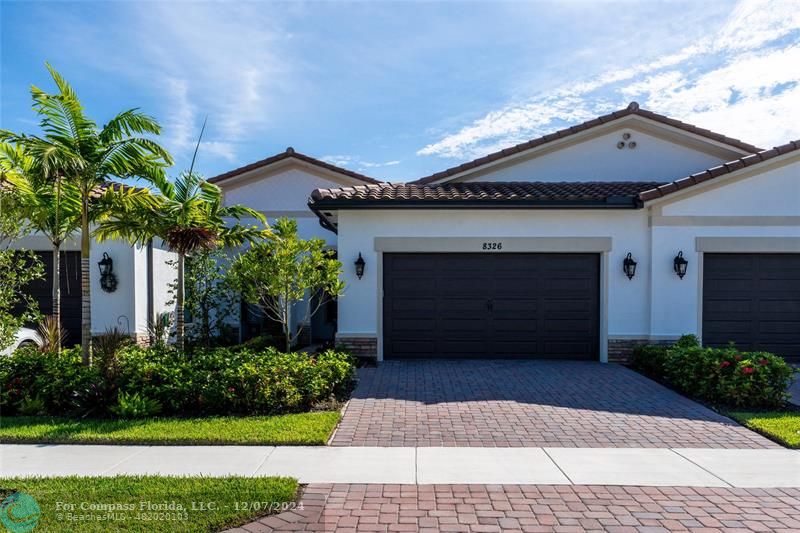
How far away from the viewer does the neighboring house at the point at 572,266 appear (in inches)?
421

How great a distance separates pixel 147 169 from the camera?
318 inches

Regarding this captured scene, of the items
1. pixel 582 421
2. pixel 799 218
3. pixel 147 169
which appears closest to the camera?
pixel 582 421

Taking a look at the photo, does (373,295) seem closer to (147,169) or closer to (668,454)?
(147,169)

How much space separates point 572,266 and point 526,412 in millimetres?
5113

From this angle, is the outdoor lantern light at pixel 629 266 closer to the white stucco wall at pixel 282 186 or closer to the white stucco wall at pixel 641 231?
the white stucco wall at pixel 641 231

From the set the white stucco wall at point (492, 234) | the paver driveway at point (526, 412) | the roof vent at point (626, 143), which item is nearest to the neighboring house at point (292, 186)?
the white stucco wall at point (492, 234)

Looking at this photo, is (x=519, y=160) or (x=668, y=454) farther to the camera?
(x=519, y=160)

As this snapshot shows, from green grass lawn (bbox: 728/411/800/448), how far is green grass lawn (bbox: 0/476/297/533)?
6.10 meters

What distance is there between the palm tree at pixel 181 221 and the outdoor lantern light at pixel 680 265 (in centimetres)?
912

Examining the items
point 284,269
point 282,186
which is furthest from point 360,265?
point 282,186

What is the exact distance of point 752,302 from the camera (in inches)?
432

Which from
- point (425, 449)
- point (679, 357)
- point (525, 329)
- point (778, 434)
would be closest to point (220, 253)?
point (525, 329)

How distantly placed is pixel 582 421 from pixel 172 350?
23.3 feet

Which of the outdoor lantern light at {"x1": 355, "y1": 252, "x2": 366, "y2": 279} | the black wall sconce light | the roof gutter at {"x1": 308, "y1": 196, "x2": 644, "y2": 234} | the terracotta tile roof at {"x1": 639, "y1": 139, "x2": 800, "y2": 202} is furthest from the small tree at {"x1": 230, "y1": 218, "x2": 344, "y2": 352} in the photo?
the terracotta tile roof at {"x1": 639, "y1": 139, "x2": 800, "y2": 202}
